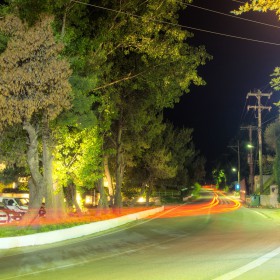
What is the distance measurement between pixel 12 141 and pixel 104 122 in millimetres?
8685

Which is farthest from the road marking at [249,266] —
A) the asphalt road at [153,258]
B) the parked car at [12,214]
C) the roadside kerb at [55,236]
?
the parked car at [12,214]

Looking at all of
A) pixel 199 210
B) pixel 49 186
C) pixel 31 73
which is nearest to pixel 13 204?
pixel 49 186

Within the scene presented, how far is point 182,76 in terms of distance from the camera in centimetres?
2553

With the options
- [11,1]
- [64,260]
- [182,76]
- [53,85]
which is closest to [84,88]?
[53,85]

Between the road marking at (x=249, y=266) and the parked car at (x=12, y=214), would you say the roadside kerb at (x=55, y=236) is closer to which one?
the parked car at (x=12, y=214)

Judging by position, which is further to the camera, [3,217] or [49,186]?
[3,217]

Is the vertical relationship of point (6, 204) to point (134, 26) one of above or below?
below

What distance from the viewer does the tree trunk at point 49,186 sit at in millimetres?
21703

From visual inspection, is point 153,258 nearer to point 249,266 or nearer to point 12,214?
point 249,266

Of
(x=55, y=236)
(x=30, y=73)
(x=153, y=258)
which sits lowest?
(x=55, y=236)

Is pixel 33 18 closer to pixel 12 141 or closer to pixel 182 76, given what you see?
pixel 12 141

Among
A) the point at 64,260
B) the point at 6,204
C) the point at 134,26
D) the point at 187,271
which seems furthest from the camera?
the point at 6,204

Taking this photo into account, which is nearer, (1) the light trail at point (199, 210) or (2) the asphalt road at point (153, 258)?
(2) the asphalt road at point (153, 258)

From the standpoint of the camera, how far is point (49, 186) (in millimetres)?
22969
